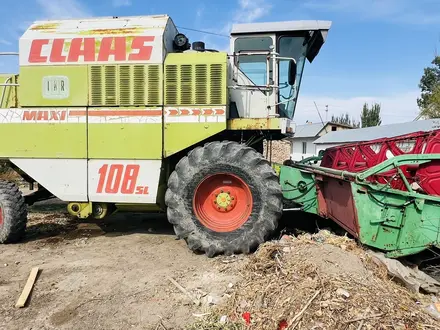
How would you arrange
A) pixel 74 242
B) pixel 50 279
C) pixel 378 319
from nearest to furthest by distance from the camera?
pixel 378 319 → pixel 50 279 → pixel 74 242

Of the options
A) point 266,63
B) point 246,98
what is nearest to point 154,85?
point 246,98

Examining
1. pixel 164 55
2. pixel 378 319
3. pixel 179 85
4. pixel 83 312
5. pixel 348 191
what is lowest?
pixel 83 312

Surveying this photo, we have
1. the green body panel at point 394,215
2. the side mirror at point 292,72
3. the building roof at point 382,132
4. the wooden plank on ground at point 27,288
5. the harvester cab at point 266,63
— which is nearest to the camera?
the wooden plank on ground at point 27,288

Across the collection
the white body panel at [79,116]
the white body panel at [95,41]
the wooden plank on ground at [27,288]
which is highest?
the white body panel at [95,41]

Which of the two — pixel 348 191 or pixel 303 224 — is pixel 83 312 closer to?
pixel 348 191

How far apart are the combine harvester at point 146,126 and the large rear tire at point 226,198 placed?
14 millimetres

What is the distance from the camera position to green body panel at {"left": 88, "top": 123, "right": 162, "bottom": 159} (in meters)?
5.25

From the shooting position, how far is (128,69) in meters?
5.36

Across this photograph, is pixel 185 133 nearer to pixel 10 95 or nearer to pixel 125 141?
pixel 125 141

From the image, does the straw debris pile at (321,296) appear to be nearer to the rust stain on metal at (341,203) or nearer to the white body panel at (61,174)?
the rust stain on metal at (341,203)

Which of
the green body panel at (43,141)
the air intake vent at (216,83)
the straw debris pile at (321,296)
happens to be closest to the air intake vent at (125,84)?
the green body panel at (43,141)

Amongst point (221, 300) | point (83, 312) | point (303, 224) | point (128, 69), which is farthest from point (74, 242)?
point (303, 224)

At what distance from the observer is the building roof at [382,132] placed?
2445cm

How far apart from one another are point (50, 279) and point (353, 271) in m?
3.37
